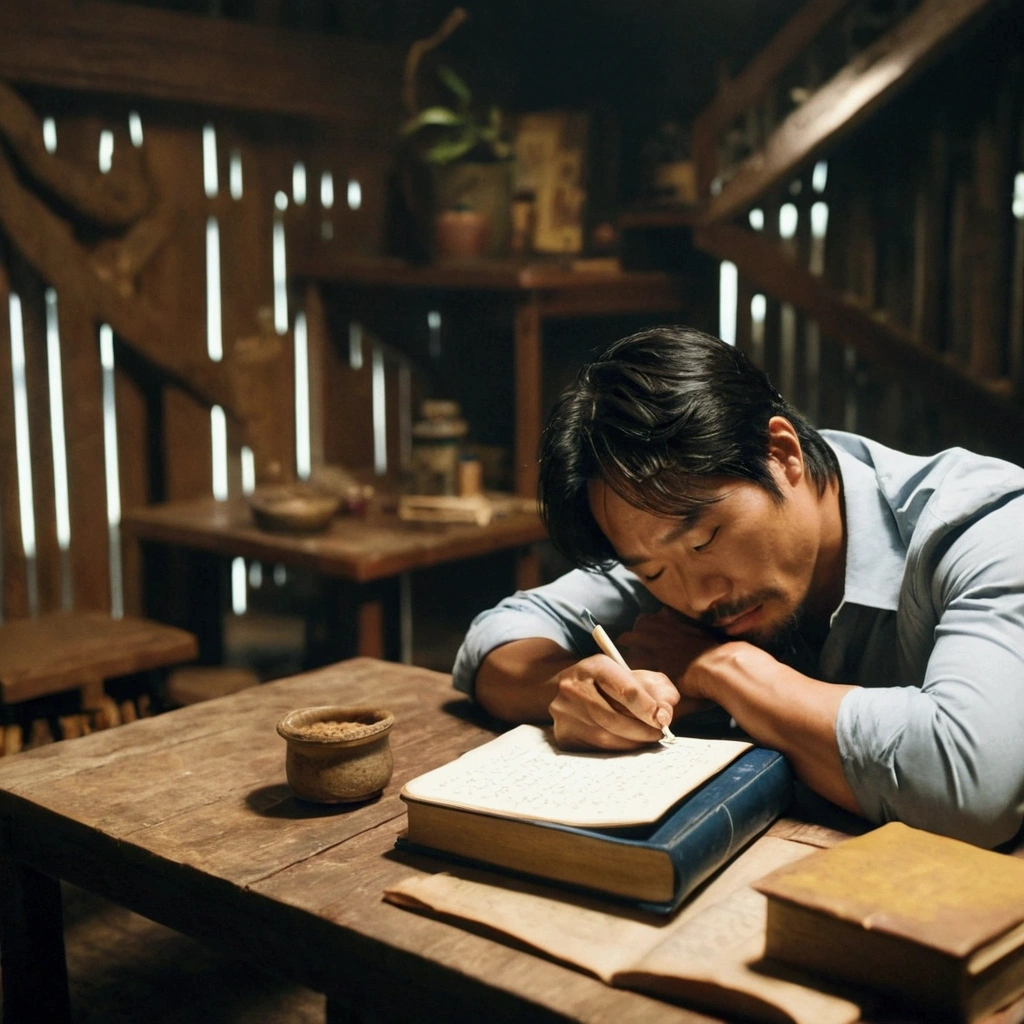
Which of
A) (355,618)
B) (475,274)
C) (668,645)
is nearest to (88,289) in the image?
(475,274)

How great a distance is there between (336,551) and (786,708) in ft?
7.00

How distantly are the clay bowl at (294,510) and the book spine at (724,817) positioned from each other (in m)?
2.37

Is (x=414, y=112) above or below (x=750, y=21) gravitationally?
below

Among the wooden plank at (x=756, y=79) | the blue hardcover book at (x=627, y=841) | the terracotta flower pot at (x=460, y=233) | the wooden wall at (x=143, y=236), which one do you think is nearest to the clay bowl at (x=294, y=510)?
the wooden wall at (x=143, y=236)

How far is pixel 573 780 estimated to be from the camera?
1589 millimetres

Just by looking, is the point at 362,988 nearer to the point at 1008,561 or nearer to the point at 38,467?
the point at 1008,561

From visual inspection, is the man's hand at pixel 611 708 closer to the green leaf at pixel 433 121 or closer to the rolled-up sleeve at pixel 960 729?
the rolled-up sleeve at pixel 960 729

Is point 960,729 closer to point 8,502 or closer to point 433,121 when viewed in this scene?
point 433,121

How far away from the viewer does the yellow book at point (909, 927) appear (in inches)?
45.9

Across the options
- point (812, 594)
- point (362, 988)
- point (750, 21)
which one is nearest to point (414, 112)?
point (750, 21)

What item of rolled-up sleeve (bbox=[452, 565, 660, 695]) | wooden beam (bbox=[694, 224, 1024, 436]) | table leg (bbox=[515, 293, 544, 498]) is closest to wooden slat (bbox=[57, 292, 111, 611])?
table leg (bbox=[515, 293, 544, 498])

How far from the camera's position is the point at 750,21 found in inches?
205

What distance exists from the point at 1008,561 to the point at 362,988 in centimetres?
96

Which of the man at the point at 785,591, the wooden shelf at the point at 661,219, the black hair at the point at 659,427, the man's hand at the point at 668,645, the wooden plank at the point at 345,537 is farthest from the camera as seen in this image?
the wooden shelf at the point at 661,219
